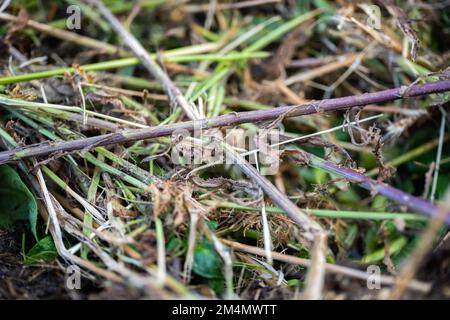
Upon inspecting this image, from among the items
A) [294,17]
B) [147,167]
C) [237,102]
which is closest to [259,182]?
[147,167]

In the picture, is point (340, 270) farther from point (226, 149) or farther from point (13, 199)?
point (13, 199)

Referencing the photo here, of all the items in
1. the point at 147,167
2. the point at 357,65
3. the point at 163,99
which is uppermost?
the point at 357,65

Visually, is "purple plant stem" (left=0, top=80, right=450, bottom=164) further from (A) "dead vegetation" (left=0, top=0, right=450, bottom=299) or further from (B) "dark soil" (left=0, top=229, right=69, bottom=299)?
(B) "dark soil" (left=0, top=229, right=69, bottom=299)

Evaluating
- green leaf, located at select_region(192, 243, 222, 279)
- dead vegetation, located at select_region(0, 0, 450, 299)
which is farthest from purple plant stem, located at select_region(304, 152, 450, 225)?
green leaf, located at select_region(192, 243, 222, 279)

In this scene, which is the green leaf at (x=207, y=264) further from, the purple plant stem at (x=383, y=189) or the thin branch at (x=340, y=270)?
the purple plant stem at (x=383, y=189)
